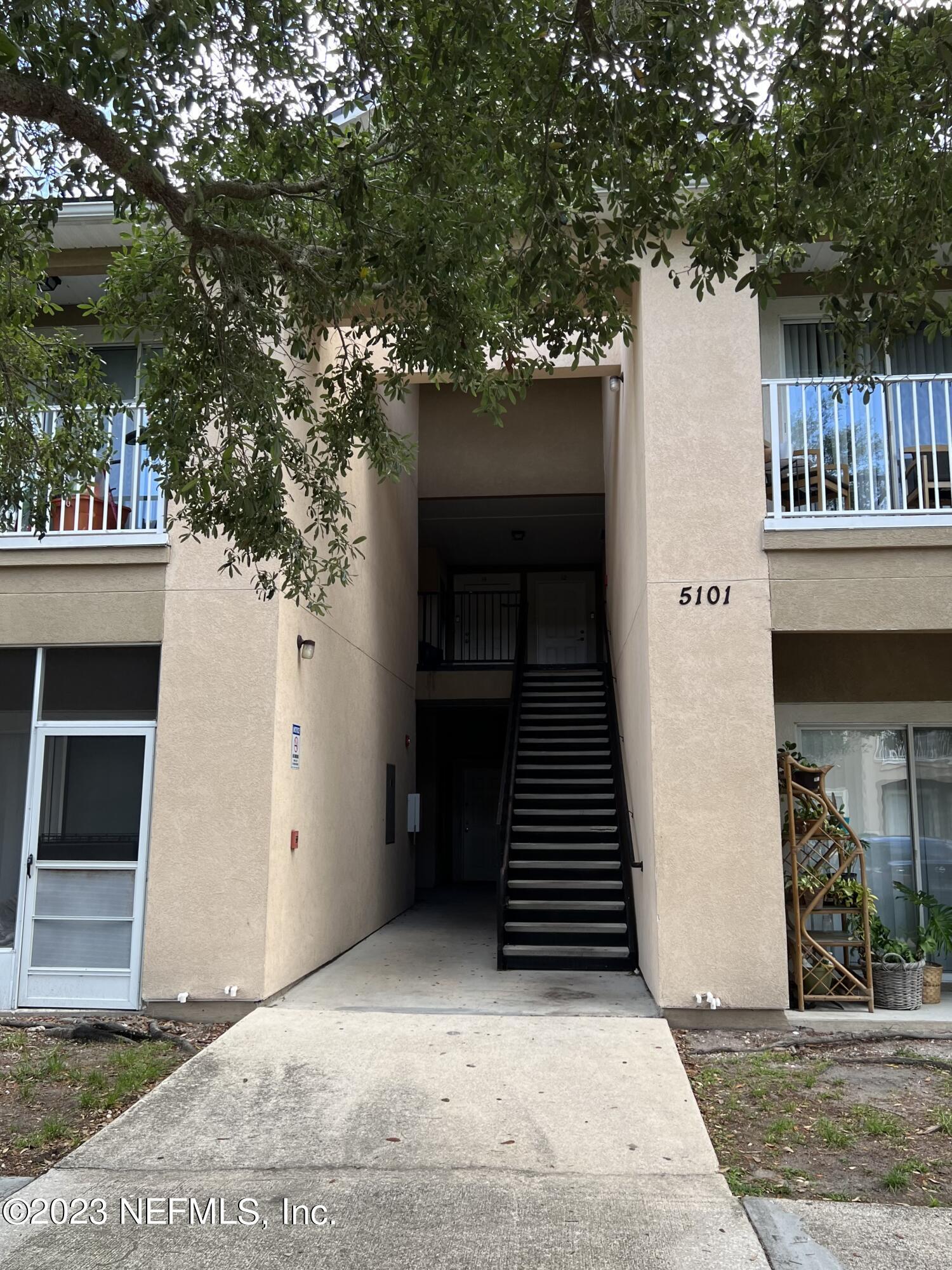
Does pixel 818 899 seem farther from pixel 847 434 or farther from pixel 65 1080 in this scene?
pixel 65 1080

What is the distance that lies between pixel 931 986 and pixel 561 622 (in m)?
10.1

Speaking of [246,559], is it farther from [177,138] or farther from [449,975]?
[449,975]

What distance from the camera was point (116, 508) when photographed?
7840 mm

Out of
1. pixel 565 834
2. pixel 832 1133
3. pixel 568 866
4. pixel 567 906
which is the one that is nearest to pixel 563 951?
pixel 567 906

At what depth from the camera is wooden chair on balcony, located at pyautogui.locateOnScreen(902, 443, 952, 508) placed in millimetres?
7172

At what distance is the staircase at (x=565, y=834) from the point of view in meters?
8.23

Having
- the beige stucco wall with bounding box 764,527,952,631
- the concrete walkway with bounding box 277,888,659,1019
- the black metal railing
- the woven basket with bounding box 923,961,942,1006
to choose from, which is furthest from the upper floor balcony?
the black metal railing

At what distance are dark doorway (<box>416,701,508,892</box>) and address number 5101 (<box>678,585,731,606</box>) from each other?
9268mm

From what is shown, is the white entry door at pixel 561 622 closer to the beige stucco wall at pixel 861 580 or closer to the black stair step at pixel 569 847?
the black stair step at pixel 569 847

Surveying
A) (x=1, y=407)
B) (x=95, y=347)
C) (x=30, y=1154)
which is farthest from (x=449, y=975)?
(x=95, y=347)

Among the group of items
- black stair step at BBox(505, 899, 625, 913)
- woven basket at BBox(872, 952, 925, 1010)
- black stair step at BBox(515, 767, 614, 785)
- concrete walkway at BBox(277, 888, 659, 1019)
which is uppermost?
black stair step at BBox(515, 767, 614, 785)

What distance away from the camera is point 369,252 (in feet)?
15.8

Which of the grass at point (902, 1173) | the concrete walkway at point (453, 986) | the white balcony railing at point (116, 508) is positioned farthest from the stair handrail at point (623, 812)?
the white balcony railing at point (116, 508)

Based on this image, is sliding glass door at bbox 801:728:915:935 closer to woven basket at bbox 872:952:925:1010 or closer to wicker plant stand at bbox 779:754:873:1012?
wicker plant stand at bbox 779:754:873:1012
